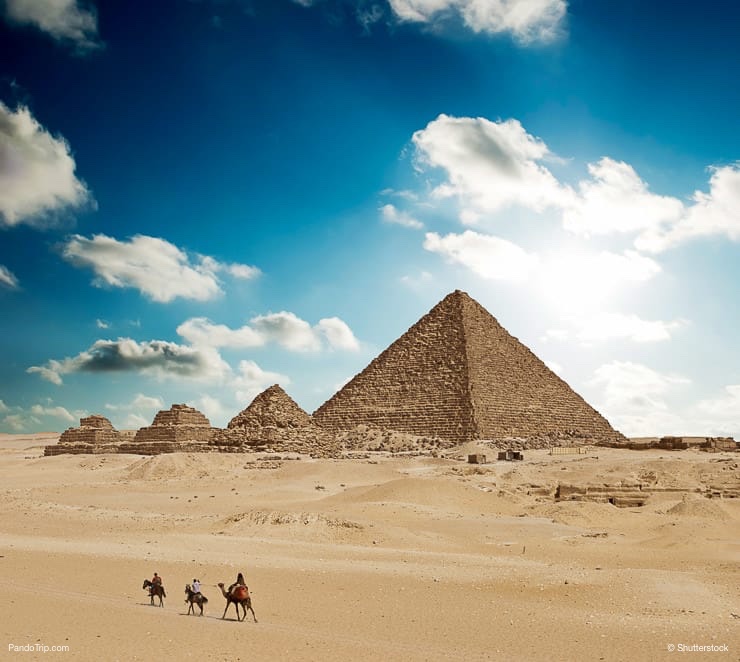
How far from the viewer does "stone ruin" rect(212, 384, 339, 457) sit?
39.6m

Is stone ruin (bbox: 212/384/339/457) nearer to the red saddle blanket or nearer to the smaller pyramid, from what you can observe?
the smaller pyramid

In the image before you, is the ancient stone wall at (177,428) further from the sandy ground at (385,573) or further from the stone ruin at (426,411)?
the sandy ground at (385,573)

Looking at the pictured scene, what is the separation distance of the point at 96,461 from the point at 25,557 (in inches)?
1065

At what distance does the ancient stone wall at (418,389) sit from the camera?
2493 inches

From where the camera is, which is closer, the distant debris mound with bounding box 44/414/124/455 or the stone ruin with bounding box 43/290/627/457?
the stone ruin with bounding box 43/290/627/457

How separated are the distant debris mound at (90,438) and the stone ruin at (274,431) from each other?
7.82 m

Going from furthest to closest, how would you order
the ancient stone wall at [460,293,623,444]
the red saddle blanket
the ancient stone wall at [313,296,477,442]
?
1. the ancient stone wall at [460,293,623,444]
2. the ancient stone wall at [313,296,477,442]
3. the red saddle blanket

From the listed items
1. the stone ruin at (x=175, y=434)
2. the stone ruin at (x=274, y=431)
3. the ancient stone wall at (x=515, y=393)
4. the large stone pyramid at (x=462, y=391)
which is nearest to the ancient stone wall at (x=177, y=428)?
the stone ruin at (x=175, y=434)

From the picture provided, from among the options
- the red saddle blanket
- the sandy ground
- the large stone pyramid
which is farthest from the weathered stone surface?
the red saddle blanket

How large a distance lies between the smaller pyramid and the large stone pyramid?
1757 cm

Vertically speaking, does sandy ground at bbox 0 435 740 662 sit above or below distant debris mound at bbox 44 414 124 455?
below

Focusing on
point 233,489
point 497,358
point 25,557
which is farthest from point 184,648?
point 497,358

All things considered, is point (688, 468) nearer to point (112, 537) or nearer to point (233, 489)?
point (233, 489)

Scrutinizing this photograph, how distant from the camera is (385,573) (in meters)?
11.6
